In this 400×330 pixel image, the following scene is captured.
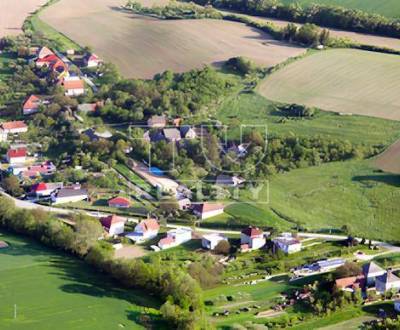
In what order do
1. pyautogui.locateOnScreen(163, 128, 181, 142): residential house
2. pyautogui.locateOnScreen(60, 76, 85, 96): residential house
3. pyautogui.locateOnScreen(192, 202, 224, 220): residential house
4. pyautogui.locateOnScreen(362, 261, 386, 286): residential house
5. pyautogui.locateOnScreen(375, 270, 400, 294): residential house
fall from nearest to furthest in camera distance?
pyautogui.locateOnScreen(375, 270, 400, 294): residential house, pyautogui.locateOnScreen(362, 261, 386, 286): residential house, pyautogui.locateOnScreen(192, 202, 224, 220): residential house, pyautogui.locateOnScreen(163, 128, 181, 142): residential house, pyautogui.locateOnScreen(60, 76, 85, 96): residential house

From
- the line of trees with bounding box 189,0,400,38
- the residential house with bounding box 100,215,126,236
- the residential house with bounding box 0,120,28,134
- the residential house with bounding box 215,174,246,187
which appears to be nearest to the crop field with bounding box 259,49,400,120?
the line of trees with bounding box 189,0,400,38

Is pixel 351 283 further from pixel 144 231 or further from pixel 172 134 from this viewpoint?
pixel 172 134

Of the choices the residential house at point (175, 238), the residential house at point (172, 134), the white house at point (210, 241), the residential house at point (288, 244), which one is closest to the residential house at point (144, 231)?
the residential house at point (175, 238)

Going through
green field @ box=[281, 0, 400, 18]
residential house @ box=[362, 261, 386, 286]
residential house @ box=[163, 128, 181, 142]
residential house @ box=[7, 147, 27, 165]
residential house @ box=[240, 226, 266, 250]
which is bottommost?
residential house @ box=[7, 147, 27, 165]

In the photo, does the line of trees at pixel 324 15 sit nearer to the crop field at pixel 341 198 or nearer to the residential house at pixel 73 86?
the residential house at pixel 73 86

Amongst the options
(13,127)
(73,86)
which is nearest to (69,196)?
(13,127)

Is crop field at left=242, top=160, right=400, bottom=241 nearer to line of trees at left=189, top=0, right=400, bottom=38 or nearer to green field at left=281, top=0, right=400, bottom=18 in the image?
line of trees at left=189, top=0, right=400, bottom=38
